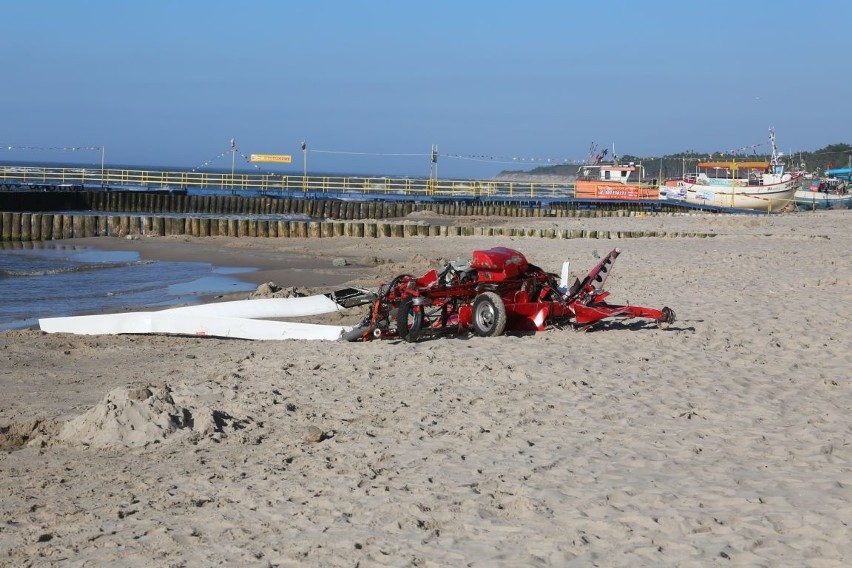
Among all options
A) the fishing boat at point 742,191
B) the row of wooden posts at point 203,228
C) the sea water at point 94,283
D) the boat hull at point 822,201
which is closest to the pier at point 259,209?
the row of wooden posts at point 203,228

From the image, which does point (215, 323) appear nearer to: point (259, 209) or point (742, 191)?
point (259, 209)

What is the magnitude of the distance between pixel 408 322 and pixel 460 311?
2.14 feet

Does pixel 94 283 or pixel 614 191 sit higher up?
pixel 614 191

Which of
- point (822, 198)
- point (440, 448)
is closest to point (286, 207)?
point (822, 198)

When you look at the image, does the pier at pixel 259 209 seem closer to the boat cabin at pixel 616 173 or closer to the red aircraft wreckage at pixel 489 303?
the boat cabin at pixel 616 173

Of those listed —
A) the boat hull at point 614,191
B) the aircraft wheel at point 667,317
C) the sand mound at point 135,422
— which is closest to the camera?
the sand mound at point 135,422

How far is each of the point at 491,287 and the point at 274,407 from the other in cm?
438

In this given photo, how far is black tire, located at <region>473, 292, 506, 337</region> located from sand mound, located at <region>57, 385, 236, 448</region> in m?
4.18

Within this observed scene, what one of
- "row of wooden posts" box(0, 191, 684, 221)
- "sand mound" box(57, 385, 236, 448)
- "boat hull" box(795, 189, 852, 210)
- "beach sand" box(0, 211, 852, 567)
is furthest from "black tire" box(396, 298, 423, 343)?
"boat hull" box(795, 189, 852, 210)

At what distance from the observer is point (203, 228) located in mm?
34625

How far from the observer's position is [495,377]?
906 centimetres

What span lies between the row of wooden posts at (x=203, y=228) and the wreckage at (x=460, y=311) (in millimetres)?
Answer: 19754

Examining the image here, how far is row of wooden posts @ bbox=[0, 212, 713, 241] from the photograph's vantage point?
32.7 m

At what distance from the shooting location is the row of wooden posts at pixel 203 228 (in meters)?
32.7
